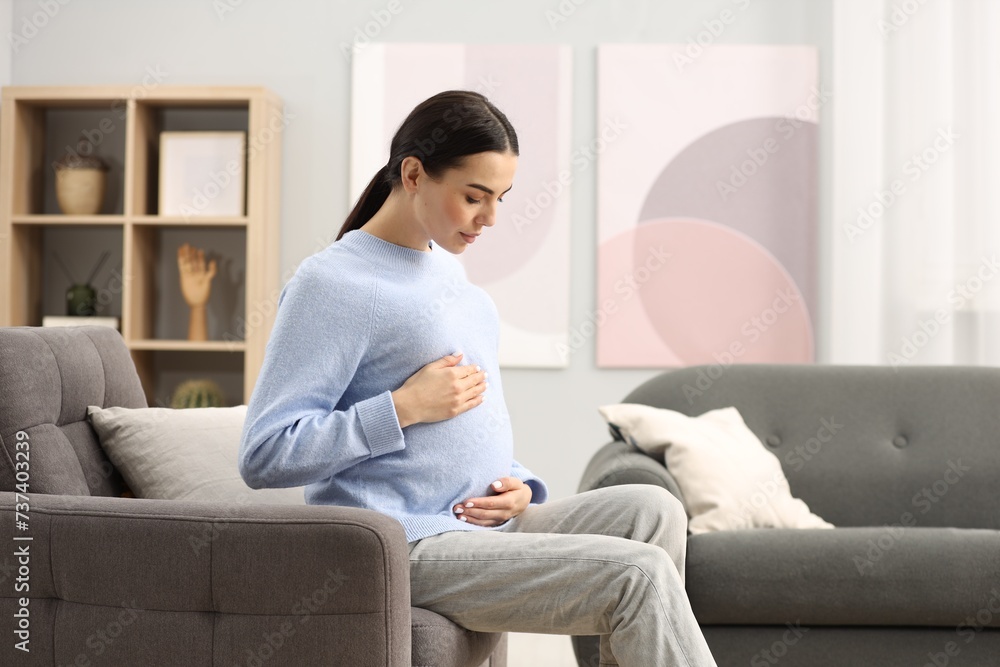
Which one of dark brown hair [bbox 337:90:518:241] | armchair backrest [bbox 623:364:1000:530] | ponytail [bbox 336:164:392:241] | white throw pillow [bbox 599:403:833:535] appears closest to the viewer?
dark brown hair [bbox 337:90:518:241]

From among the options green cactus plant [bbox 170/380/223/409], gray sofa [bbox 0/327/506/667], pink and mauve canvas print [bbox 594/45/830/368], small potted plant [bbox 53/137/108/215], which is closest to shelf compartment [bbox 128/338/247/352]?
green cactus plant [bbox 170/380/223/409]

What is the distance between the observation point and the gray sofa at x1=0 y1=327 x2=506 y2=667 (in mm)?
1365

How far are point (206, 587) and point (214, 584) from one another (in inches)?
0.5

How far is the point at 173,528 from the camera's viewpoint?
4.58ft

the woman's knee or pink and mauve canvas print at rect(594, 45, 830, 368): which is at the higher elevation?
pink and mauve canvas print at rect(594, 45, 830, 368)

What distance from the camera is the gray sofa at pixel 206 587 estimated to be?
1365 millimetres

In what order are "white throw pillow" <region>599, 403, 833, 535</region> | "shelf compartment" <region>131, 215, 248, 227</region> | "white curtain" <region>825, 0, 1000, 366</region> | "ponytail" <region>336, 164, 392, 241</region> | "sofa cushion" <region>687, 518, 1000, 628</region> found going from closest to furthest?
"ponytail" <region>336, 164, 392, 241</region>, "sofa cushion" <region>687, 518, 1000, 628</region>, "white throw pillow" <region>599, 403, 833, 535</region>, "white curtain" <region>825, 0, 1000, 366</region>, "shelf compartment" <region>131, 215, 248, 227</region>

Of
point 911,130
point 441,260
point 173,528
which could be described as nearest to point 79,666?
point 173,528

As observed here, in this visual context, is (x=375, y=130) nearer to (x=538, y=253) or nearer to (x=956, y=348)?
(x=538, y=253)

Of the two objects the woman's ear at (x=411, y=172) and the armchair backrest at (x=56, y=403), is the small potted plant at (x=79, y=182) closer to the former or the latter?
the armchair backrest at (x=56, y=403)

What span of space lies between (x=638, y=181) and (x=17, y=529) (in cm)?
268

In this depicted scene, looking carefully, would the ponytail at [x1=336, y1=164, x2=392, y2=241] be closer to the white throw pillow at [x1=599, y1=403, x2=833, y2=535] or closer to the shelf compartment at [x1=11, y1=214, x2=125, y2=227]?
the white throw pillow at [x1=599, y1=403, x2=833, y2=535]

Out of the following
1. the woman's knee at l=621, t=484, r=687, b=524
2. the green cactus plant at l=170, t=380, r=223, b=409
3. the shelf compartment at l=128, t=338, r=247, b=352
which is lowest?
the woman's knee at l=621, t=484, r=687, b=524

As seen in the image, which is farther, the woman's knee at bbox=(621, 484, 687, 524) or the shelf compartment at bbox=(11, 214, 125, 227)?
the shelf compartment at bbox=(11, 214, 125, 227)
